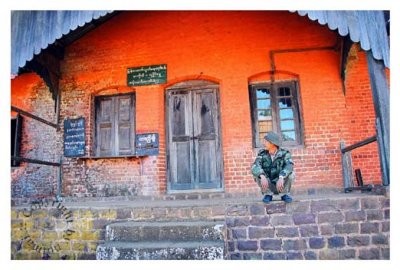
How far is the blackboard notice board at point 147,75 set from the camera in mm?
7418

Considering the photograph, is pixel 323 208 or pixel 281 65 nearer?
pixel 323 208

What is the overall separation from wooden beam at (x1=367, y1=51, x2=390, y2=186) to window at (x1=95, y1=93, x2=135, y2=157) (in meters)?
5.01

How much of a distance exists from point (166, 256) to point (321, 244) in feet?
6.87

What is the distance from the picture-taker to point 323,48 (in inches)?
277

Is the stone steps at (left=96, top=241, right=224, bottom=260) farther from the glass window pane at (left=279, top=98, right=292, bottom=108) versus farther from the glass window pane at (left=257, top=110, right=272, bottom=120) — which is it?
the glass window pane at (left=279, top=98, right=292, bottom=108)

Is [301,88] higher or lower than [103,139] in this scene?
higher

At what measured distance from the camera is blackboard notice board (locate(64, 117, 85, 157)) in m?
7.50

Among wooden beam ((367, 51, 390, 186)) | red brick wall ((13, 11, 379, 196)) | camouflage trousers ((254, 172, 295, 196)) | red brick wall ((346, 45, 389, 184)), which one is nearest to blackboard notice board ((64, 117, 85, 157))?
red brick wall ((13, 11, 379, 196))

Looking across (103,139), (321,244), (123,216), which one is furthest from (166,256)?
(103,139)

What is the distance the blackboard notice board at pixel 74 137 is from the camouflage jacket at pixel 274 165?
4.55m

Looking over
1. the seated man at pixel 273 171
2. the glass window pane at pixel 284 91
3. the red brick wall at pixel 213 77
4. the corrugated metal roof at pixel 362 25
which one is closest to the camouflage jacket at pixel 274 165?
the seated man at pixel 273 171

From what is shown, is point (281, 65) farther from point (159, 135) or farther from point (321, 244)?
point (321, 244)

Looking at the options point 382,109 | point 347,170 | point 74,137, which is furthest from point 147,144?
point 382,109

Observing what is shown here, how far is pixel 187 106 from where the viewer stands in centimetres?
752
